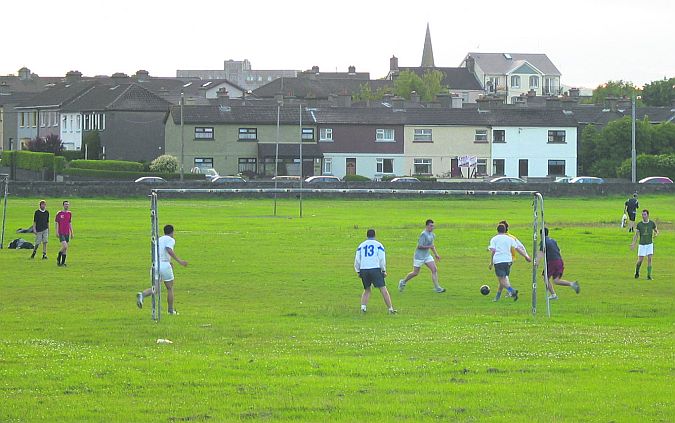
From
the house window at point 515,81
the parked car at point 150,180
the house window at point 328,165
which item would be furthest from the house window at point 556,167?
the house window at point 515,81

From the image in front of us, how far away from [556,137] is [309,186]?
1429 inches

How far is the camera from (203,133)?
10319cm

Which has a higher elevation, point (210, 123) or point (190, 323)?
point (210, 123)

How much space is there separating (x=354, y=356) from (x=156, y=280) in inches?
229

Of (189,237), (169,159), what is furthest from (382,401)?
(169,159)

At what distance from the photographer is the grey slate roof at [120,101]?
11225 cm

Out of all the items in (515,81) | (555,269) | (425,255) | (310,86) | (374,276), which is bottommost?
(555,269)

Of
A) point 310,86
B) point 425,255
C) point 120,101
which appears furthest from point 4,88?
point 425,255

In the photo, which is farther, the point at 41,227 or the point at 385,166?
the point at 385,166

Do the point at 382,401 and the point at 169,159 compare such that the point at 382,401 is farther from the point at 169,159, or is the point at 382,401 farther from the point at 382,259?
the point at 169,159

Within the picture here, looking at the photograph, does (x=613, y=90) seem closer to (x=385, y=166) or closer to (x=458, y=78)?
(x=458, y=78)

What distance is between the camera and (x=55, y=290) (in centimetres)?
2820

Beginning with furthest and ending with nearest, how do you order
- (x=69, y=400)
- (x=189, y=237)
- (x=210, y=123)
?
1. (x=210, y=123)
2. (x=189, y=237)
3. (x=69, y=400)

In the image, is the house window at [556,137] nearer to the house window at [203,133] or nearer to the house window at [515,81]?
the house window at [203,133]
